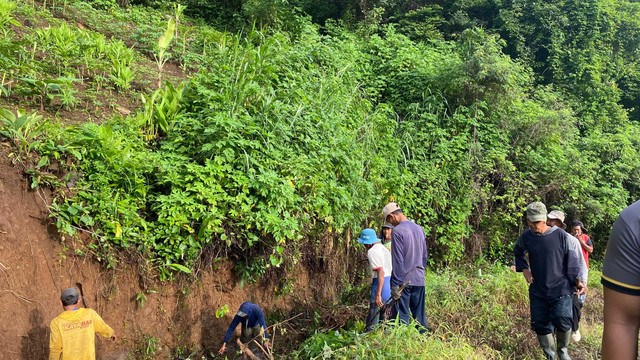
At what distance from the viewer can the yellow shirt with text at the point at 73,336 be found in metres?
3.82

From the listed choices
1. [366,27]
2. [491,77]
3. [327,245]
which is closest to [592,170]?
[491,77]

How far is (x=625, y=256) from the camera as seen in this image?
1.67 meters

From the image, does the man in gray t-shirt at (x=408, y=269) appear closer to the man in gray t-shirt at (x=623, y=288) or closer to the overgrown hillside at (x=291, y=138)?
the overgrown hillside at (x=291, y=138)

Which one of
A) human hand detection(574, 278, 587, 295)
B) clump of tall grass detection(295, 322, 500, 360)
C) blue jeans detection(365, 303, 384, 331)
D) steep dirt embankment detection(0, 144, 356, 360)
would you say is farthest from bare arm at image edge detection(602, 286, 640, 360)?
steep dirt embankment detection(0, 144, 356, 360)

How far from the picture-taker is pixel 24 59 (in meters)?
5.98

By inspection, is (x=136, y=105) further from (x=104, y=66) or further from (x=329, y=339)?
(x=329, y=339)

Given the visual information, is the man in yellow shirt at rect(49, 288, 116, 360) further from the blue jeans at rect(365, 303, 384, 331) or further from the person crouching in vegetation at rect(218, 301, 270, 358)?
the blue jeans at rect(365, 303, 384, 331)

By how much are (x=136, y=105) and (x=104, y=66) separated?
93cm

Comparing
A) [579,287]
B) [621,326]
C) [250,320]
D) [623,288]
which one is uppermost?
[623,288]

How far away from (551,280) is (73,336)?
15.6 ft

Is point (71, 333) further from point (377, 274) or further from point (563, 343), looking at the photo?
point (563, 343)

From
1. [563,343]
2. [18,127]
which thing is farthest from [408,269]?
[18,127]

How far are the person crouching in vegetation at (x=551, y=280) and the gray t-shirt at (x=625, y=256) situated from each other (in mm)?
3104

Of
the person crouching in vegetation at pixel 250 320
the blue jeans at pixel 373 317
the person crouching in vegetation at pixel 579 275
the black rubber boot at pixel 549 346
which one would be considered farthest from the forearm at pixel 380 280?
the person crouching in vegetation at pixel 579 275
